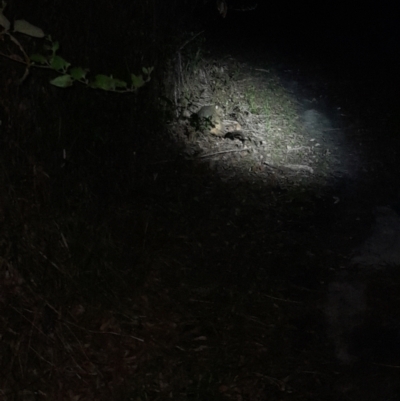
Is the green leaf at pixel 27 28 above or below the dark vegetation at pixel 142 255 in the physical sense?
above

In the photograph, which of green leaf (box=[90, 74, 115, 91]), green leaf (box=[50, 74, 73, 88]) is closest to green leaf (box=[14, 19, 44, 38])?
green leaf (box=[50, 74, 73, 88])

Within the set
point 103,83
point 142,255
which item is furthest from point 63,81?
point 142,255

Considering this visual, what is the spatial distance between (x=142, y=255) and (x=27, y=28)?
1932 mm

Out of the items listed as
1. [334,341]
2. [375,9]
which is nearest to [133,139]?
[334,341]

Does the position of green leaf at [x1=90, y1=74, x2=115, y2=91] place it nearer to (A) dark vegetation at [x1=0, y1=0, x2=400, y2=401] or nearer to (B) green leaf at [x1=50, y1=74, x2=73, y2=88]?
(B) green leaf at [x1=50, y1=74, x2=73, y2=88]

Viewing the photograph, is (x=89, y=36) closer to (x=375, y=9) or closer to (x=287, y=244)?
(x=287, y=244)

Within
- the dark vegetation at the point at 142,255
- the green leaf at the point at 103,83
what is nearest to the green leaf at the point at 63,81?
the green leaf at the point at 103,83

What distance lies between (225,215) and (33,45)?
7.28 ft

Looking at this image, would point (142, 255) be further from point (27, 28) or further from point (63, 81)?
point (27, 28)

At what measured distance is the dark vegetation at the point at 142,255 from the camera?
2551mm

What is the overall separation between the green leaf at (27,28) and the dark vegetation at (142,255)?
0.31m

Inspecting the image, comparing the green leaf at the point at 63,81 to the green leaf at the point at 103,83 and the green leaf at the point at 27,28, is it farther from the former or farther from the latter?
the green leaf at the point at 27,28

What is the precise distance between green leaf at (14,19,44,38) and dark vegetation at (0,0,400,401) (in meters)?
0.31

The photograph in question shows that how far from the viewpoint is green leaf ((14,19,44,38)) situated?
6.18 feet
